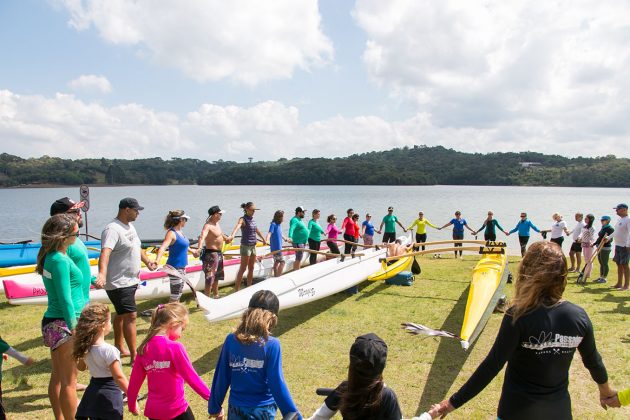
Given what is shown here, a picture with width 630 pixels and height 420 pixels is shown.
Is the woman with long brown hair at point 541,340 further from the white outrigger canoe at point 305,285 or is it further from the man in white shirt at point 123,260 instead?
the man in white shirt at point 123,260

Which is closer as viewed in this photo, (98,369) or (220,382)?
(220,382)

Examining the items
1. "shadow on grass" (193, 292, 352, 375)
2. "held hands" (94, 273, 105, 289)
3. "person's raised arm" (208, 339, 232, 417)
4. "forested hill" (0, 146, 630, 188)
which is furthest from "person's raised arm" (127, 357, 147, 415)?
"forested hill" (0, 146, 630, 188)

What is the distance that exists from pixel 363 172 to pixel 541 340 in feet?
391

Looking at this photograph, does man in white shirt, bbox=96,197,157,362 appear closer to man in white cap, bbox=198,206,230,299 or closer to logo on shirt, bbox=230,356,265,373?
logo on shirt, bbox=230,356,265,373

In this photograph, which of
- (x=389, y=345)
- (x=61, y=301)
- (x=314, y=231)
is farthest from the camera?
(x=314, y=231)

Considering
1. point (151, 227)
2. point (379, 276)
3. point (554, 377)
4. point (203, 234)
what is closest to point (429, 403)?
point (554, 377)

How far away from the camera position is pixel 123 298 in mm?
4516

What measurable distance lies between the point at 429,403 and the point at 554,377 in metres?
2.35

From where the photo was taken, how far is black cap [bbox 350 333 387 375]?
1.96 meters

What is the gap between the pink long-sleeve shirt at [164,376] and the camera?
8.71 feet

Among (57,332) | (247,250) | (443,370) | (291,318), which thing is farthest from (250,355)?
(247,250)

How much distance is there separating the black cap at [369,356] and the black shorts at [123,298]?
3328 mm

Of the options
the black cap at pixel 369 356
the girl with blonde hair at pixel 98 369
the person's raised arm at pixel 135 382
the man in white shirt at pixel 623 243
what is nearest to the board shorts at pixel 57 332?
A: the girl with blonde hair at pixel 98 369

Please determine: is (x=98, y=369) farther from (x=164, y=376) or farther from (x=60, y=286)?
(x=60, y=286)
